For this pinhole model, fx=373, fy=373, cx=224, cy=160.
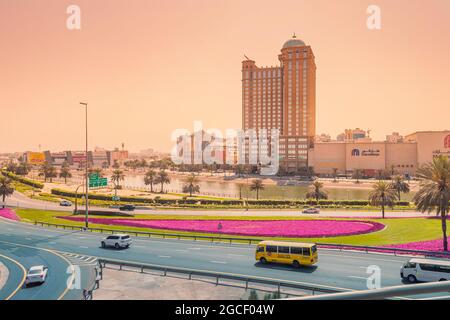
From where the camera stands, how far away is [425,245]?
31.5 meters

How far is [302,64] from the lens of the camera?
172 m

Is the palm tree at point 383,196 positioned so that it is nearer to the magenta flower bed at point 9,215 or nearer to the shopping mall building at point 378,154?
the magenta flower bed at point 9,215

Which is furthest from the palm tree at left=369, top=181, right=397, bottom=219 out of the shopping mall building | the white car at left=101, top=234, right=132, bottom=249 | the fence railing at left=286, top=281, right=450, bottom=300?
the shopping mall building

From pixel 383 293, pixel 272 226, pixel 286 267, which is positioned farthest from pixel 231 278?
pixel 272 226

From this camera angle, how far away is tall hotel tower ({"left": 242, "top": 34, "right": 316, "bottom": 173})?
168500mm

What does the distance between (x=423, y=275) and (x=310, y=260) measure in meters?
7.07

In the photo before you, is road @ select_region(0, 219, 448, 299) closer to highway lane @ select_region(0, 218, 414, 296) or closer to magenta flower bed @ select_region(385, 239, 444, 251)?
highway lane @ select_region(0, 218, 414, 296)

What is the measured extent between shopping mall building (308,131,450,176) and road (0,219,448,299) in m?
132

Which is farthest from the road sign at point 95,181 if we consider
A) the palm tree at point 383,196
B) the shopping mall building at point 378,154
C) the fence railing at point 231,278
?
the shopping mall building at point 378,154

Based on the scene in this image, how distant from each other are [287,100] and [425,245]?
147762 mm

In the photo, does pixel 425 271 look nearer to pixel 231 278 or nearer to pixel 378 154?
pixel 231 278
